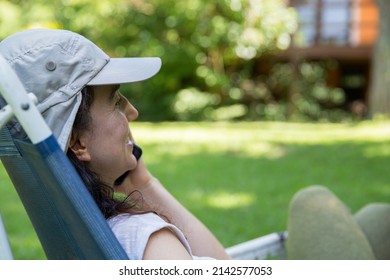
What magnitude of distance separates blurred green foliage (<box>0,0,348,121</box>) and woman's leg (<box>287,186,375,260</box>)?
10.2 meters

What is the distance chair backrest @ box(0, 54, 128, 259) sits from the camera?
1.23 m

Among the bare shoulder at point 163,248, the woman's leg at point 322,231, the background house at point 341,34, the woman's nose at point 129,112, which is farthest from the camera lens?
the background house at point 341,34

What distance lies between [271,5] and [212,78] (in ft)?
5.54

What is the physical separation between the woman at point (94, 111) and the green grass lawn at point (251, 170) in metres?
2.75

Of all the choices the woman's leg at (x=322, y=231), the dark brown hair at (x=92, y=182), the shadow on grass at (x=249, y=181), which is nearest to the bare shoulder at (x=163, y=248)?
the dark brown hair at (x=92, y=182)

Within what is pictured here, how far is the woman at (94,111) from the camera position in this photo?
1.39m

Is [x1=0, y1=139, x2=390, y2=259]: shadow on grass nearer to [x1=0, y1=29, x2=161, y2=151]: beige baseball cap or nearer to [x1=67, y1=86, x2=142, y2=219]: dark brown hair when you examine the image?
[x1=67, y1=86, x2=142, y2=219]: dark brown hair

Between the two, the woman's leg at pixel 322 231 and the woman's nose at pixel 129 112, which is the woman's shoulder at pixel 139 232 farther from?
the woman's leg at pixel 322 231

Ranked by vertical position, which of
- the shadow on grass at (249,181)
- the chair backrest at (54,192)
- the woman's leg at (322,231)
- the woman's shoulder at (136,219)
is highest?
the chair backrest at (54,192)

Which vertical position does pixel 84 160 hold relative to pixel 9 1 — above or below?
above

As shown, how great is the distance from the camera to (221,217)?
5.18m

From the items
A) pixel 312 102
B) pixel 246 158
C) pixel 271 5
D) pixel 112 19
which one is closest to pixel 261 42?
pixel 271 5

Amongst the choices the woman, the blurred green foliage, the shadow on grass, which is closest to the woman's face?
the woman
